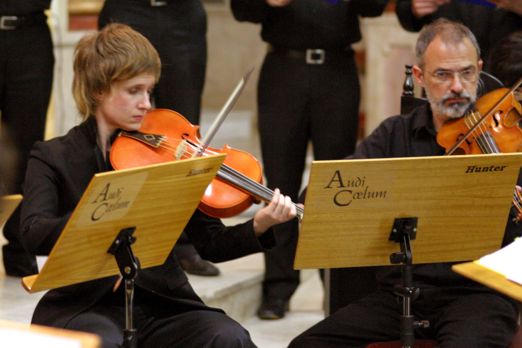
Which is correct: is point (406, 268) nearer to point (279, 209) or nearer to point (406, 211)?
point (406, 211)

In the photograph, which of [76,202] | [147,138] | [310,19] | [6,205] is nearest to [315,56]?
[310,19]

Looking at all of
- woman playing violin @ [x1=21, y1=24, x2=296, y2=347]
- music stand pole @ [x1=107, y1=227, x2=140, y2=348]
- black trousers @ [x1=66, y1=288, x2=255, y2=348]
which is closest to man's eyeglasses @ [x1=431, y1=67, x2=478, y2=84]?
woman playing violin @ [x1=21, y1=24, x2=296, y2=347]

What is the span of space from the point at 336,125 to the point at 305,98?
0.55 feet

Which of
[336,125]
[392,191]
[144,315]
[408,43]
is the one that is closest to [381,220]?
[392,191]

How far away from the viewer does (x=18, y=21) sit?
4.19 meters

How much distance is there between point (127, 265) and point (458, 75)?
128 centimetres

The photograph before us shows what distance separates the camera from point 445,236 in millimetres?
2865

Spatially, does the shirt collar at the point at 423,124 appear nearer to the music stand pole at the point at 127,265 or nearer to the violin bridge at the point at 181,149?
the violin bridge at the point at 181,149

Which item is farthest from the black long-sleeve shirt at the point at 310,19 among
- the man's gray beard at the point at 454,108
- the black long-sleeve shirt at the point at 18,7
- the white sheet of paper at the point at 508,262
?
the white sheet of paper at the point at 508,262

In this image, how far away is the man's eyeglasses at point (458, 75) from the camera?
3301 millimetres

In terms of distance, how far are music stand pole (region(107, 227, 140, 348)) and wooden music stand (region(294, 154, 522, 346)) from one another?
0.44 meters

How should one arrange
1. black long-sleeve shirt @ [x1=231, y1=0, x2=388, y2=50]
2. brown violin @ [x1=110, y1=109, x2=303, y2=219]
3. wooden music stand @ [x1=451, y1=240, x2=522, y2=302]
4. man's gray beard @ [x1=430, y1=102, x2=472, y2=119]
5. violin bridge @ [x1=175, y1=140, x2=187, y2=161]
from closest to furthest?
wooden music stand @ [x1=451, y1=240, x2=522, y2=302] < brown violin @ [x1=110, y1=109, x2=303, y2=219] < violin bridge @ [x1=175, y1=140, x2=187, y2=161] < man's gray beard @ [x1=430, y1=102, x2=472, y2=119] < black long-sleeve shirt @ [x1=231, y1=0, x2=388, y2=50]

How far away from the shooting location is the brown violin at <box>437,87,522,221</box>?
310 centimetres

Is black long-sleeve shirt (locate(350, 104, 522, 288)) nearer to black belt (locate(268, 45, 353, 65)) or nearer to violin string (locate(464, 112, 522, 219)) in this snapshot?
violin string (locate(464, 112, 522, 219))
